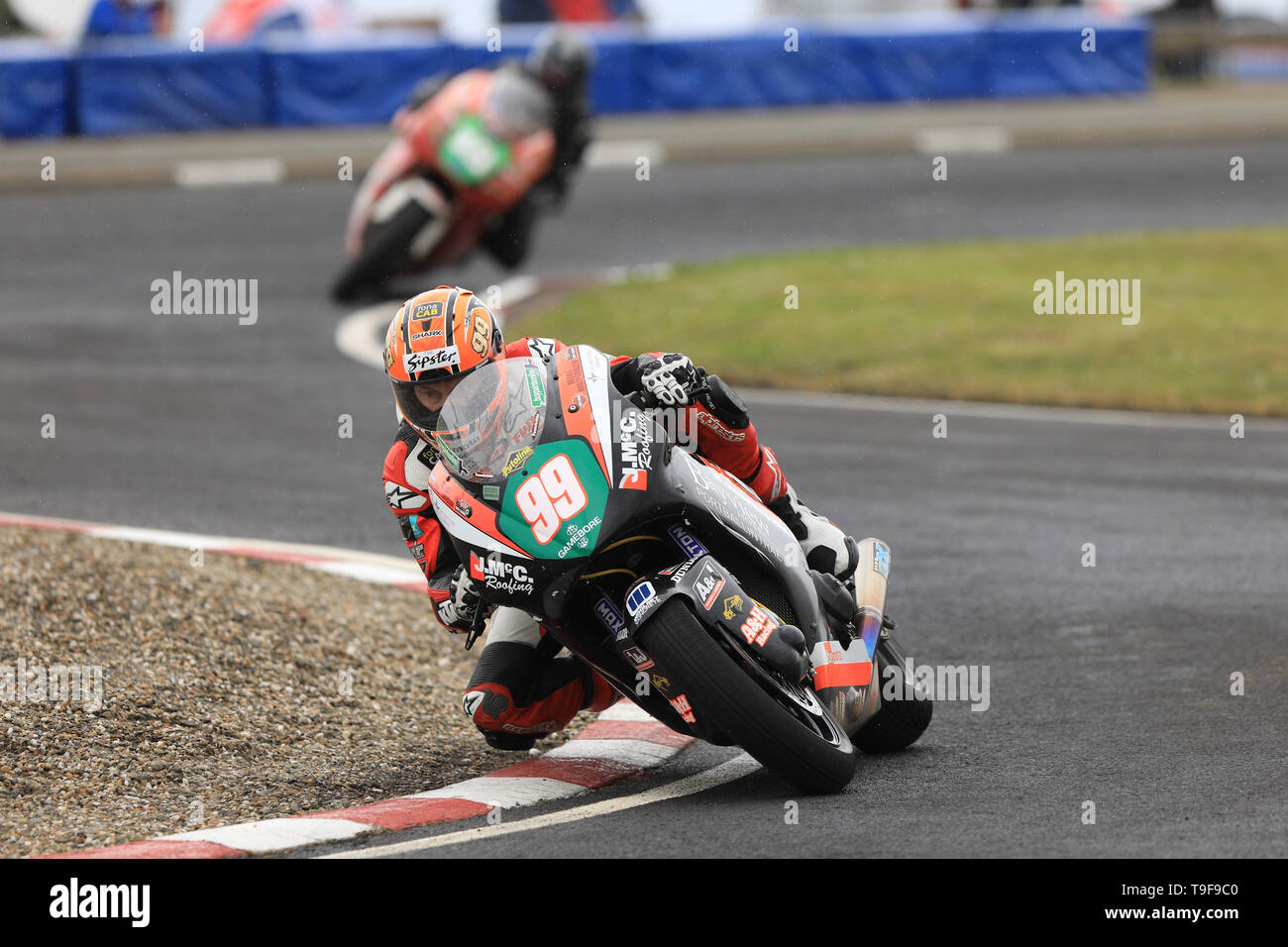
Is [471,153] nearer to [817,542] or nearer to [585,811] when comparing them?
[817,542]

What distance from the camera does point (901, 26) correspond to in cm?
2969

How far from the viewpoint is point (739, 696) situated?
231 inches

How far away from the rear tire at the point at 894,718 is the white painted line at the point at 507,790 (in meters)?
1.02

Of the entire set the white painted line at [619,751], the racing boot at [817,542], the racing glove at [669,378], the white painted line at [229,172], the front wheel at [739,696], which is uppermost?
the white painted line at [229,172]

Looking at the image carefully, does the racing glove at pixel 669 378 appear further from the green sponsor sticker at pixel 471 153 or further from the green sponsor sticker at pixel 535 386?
the green sponsor sticker at pixel 471 153

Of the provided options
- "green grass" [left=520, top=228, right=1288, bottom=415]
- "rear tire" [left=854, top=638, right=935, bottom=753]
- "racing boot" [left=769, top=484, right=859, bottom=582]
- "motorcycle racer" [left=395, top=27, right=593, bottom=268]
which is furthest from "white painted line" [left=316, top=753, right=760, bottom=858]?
"motorcycle racer" [left=395, top=27, right=593, bottom=268]

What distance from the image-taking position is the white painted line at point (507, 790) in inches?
251

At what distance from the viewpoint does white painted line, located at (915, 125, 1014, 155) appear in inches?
A: 1076

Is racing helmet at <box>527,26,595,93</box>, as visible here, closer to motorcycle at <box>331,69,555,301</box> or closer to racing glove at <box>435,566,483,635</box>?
motorcycle at <box>331,69,555,301</box>

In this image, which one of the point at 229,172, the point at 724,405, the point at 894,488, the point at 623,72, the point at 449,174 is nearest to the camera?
the point at 724,405

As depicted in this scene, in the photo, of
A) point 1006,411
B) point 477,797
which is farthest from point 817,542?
point 1006,411

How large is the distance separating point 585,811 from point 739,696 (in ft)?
2.24

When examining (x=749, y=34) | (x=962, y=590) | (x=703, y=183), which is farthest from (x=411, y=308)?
(x=749, y=34)

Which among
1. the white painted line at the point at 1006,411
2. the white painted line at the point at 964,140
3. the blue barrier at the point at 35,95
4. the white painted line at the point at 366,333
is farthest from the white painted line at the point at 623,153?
the white painted line at the point at 1006,411
